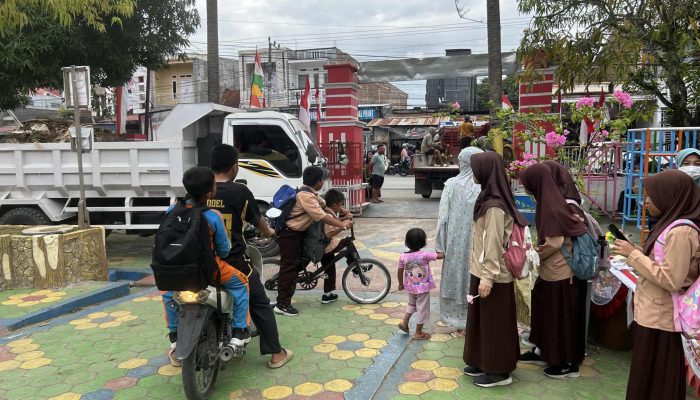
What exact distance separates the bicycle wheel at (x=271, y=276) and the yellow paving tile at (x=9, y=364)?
225 cm

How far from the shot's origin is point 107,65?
33.6 feet

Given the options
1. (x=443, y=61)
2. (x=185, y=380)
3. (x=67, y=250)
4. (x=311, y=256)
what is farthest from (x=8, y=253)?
(x=443, y=61)

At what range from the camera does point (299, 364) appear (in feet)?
12.7

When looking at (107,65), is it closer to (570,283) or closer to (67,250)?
(67,250)

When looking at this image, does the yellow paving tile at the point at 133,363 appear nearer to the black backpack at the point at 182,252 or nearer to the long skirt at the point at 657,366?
the black backpack at the point at 182,252

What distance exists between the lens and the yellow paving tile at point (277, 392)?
3.38 m

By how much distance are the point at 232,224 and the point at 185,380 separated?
104 centimetres

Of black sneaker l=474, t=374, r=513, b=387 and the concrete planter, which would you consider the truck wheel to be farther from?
black sneaker l=474, t=374, r=513, b=387

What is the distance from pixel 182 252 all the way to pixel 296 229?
189 centimetres

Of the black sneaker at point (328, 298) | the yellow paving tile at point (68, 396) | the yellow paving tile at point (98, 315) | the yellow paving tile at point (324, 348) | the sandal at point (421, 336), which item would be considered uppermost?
the black sneaker at point (328, 298)

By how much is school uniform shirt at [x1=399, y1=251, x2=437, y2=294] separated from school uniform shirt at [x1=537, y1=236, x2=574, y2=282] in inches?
36.7

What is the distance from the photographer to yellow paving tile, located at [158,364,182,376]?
12.4 ft

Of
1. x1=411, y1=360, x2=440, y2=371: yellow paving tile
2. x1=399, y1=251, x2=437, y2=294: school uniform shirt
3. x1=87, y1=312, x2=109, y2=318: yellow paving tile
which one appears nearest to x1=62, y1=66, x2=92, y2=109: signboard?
x1=87, y1=312, x2=109, y2=318: yellow paving tile

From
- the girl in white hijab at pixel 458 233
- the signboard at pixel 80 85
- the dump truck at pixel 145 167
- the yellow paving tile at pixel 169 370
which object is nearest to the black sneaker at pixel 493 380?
the girl in white hijab at pixel 458 233
